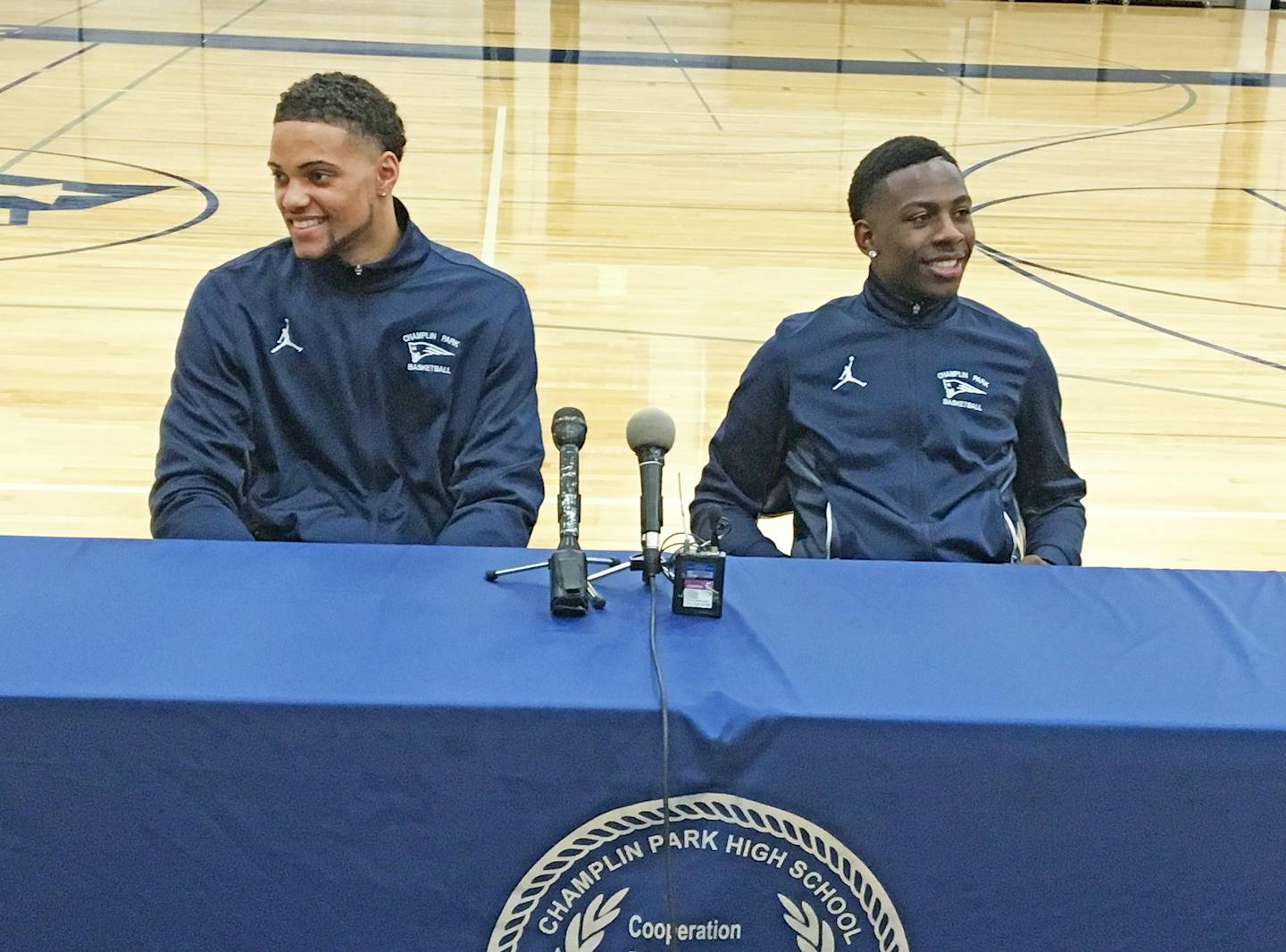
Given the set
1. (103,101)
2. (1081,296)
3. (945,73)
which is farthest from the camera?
(945,73)

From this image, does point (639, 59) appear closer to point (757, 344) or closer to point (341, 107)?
point (757, 344)

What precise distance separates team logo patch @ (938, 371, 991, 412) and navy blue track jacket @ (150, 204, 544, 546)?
0.75 meters

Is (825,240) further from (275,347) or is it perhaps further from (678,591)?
(678,591)

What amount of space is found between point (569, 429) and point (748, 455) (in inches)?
31.2

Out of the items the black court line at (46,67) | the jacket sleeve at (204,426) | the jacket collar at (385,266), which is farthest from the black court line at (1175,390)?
the black court line at (46,67)

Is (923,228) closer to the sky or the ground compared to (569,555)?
closer to the sky

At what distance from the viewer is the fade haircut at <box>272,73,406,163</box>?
106 inches

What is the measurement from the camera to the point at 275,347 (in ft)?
8.95

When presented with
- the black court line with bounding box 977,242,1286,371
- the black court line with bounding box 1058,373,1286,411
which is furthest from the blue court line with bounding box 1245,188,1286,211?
the black court line with bounding box 1058,373,1286,411

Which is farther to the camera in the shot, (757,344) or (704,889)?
(757,344)

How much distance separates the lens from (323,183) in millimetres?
2709

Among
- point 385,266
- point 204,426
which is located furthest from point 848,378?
point 204,426

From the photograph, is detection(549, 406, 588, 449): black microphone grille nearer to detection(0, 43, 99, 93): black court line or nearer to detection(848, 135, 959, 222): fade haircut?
detection(848, 135, 959, 222): fade haircut

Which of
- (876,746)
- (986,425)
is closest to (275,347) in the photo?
(986,425)
